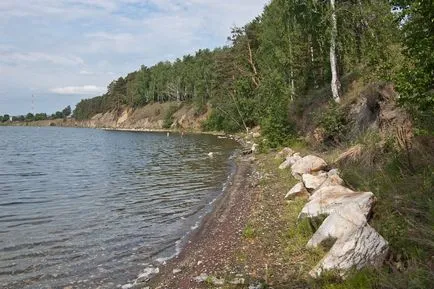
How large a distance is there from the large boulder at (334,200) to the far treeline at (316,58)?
2.65 meters

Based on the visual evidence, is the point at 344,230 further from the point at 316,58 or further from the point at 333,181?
the point at 316,58

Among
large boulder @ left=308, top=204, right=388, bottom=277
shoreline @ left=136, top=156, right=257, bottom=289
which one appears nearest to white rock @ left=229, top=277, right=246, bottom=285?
shoreline @ left=136, top=156, right=257, bottom=289

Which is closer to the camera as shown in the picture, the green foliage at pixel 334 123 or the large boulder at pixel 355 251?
the large boulder at pixel 355 251

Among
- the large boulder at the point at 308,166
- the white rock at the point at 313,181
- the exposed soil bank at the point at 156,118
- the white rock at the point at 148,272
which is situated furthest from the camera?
the exposed soil bank at the point at 156,118

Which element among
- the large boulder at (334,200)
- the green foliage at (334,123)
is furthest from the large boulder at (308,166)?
the large boulder at (334,200)

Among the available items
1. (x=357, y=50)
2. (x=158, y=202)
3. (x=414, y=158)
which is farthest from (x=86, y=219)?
(x=357, y=50)

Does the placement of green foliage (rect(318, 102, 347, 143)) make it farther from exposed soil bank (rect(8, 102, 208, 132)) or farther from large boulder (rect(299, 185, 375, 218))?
exposed soil bank (rect(8, 102, 208, 132))

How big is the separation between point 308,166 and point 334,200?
7.66m

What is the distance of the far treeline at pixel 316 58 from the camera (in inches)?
398

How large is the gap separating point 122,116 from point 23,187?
499 ft

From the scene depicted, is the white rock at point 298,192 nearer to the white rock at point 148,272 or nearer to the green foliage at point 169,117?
the white rock at point 148,272

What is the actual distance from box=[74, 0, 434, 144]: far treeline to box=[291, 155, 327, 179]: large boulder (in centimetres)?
438

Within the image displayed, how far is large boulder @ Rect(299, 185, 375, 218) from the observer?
31.8 feet

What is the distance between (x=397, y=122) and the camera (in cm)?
1533
